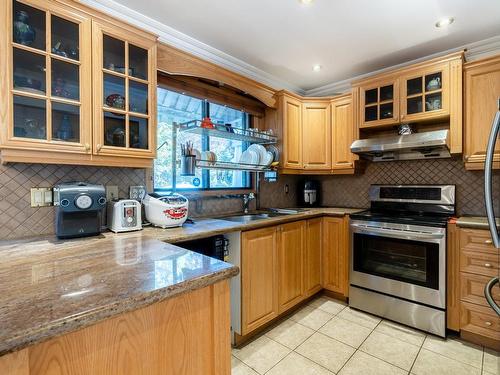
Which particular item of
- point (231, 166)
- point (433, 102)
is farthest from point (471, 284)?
point (231, 166)

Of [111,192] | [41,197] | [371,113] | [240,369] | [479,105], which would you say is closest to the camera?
[41,197]

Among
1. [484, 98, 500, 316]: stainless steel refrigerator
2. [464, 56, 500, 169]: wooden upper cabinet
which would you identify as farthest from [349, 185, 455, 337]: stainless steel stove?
[484, 98, 500, 316]: stainless steel refrigerator

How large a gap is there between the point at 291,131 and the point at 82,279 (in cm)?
259

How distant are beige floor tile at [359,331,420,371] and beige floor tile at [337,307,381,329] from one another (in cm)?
19

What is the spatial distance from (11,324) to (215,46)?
8.19 ft

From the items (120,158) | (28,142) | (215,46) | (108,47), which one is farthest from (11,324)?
(215,46)

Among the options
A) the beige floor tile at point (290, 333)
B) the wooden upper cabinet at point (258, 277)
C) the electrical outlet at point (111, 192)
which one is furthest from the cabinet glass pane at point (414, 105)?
the electrical outlet at point (111, 192)

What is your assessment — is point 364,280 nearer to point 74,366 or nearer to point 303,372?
point 303,372

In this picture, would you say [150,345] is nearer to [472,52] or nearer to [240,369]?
[240,369]

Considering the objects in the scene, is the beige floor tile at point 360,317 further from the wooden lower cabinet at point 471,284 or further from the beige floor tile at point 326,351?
the wooden lower cabinet at point 471,284

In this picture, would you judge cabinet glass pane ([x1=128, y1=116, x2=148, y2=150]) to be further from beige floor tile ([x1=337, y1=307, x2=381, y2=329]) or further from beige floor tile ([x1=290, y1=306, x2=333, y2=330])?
beige floor tile ([x1=337, y1=307, x2=381, y2=329])

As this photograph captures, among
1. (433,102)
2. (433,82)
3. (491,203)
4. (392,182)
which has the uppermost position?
(433,82)

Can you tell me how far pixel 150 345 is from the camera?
845 mm

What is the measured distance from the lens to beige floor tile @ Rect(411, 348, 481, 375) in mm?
1727
